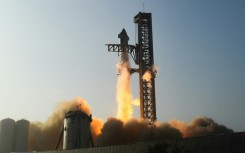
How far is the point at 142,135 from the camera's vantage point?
210 feet

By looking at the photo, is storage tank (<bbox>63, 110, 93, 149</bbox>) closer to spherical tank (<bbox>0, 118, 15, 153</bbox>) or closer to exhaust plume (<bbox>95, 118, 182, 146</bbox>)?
exhaust plume (<bbox>95, 118, 182, 146</bbox>)

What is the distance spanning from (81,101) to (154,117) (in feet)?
63.0

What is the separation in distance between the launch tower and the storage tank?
11.2 m

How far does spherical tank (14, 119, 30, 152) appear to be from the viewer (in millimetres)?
82000

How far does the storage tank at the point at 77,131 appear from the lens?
65875 millimetres

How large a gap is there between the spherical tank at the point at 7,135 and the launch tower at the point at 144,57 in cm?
3069

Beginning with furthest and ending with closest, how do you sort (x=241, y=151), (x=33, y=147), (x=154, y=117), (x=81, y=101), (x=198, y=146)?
1. (x=33, y=147)
2. (x=81, y=101)
3. (x=154, y=117)
4. (x=198, y=146)
5. (x=241, y=151)

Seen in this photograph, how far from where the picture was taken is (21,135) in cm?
8306

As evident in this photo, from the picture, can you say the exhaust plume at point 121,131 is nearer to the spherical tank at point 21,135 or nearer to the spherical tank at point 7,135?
the spherical tank at point 21,135

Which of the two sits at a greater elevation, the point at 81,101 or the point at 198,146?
the point at 81,101

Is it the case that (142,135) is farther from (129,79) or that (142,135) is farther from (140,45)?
(140,45)

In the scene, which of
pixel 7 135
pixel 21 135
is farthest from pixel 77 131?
pixel 7 135

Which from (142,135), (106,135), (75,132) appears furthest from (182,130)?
(75,132)

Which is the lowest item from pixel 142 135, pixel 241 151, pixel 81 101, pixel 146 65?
pixel 241 151
